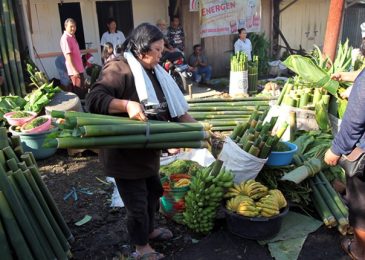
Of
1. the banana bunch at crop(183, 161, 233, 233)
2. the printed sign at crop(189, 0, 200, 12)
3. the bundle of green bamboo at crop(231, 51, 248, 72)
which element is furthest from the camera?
the printed sign at crop(189, 0, 200, 12)

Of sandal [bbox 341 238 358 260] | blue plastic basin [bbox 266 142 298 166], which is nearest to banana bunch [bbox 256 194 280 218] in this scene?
blue plastic basin [bbox 266 142 298 166]

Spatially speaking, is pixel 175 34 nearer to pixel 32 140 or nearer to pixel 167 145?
pixel 32 140

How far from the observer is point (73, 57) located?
24.4ft

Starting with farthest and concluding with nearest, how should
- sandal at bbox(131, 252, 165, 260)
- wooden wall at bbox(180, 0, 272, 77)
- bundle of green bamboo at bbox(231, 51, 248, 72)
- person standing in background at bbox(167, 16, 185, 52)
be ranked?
wooden wall at bbox(180, 0, 272, 77) → person standing in background at bbox(167, 16, 185, 52) → bundle of green bamboo at bbox(231, 51, 248, 72) → sandal at bbox(131, 252, 165, 260)

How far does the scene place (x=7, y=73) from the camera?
6.95 m

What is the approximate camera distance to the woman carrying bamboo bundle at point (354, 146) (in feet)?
8.67

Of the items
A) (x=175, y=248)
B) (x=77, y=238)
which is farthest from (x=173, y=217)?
(x=77, y=238)

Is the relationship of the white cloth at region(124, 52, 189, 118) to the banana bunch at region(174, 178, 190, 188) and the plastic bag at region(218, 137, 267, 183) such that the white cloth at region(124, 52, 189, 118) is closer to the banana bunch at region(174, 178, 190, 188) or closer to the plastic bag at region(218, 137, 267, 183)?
the plastic bag at region(218, 137, 267, 183)

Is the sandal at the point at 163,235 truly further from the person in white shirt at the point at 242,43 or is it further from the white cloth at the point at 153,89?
the person in white shirt at the point at 242,43

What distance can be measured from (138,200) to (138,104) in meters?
0.83

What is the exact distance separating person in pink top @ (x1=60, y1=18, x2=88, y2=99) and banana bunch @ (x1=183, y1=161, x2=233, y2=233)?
489cm

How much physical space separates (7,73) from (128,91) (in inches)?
208

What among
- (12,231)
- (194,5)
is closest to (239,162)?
(12,231)

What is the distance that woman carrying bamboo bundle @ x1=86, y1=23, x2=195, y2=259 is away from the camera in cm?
254
